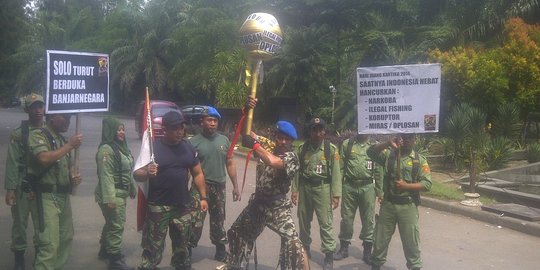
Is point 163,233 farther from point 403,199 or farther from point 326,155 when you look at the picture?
point 403,199

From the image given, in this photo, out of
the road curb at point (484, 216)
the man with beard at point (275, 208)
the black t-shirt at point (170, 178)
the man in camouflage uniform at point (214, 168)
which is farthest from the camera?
the road curb at point (484, 216)

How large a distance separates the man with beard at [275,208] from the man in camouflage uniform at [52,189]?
1569 millimetres

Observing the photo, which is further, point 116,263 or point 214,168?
point 214,168

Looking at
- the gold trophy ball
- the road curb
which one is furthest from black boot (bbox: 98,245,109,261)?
the road curb

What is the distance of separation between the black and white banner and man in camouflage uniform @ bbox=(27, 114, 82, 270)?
0.67 feet

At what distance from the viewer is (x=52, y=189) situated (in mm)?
5484

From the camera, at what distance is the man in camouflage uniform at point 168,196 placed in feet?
17.2

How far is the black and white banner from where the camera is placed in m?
5.70

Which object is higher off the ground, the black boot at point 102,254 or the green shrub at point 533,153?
the green shrub at point 533,153

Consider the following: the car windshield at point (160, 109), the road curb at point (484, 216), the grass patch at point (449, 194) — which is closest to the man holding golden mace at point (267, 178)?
the road curb at point (484, 216)

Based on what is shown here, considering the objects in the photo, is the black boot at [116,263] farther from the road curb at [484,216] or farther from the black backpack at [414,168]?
the road curb at [484,216]

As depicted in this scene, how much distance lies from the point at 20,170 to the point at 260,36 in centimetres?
273

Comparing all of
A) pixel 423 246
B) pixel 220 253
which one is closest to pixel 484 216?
pixel 423 246

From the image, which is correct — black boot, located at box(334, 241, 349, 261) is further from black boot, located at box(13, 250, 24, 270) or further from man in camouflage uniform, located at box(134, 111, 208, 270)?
black boot, located at box(13, 250, 24, 270)
